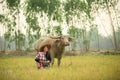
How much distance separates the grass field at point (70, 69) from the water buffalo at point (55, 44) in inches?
13.8

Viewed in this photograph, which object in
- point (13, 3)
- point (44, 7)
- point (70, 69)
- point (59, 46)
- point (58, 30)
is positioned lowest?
point (70, 69)

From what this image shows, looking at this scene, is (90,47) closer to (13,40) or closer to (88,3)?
(88,3)

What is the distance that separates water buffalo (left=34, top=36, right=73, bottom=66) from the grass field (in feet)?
1.15

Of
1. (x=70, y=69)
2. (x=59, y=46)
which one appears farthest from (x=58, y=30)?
(x=59, y=46)

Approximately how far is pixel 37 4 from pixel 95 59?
154cm

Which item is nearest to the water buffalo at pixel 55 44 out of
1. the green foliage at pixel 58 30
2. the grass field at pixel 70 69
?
the green foliage at pixel 58 30

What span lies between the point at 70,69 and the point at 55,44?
132 centimetres

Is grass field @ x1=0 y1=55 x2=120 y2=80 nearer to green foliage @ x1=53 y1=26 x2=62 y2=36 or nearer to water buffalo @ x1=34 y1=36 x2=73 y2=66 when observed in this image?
water buffalo @ x1=34 y1=36 x2=73 y2=66

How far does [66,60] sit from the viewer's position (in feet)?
20.4

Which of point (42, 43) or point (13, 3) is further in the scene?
point (42, 43)

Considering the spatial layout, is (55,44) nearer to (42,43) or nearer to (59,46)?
(59,46)

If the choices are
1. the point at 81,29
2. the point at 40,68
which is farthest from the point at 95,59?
the point at 40,68

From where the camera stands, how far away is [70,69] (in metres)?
5.82

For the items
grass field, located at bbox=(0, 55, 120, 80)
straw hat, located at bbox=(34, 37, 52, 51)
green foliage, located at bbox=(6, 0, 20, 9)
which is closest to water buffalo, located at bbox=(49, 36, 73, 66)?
straw hat, located at bbox=(34, 37, 52, 51)
